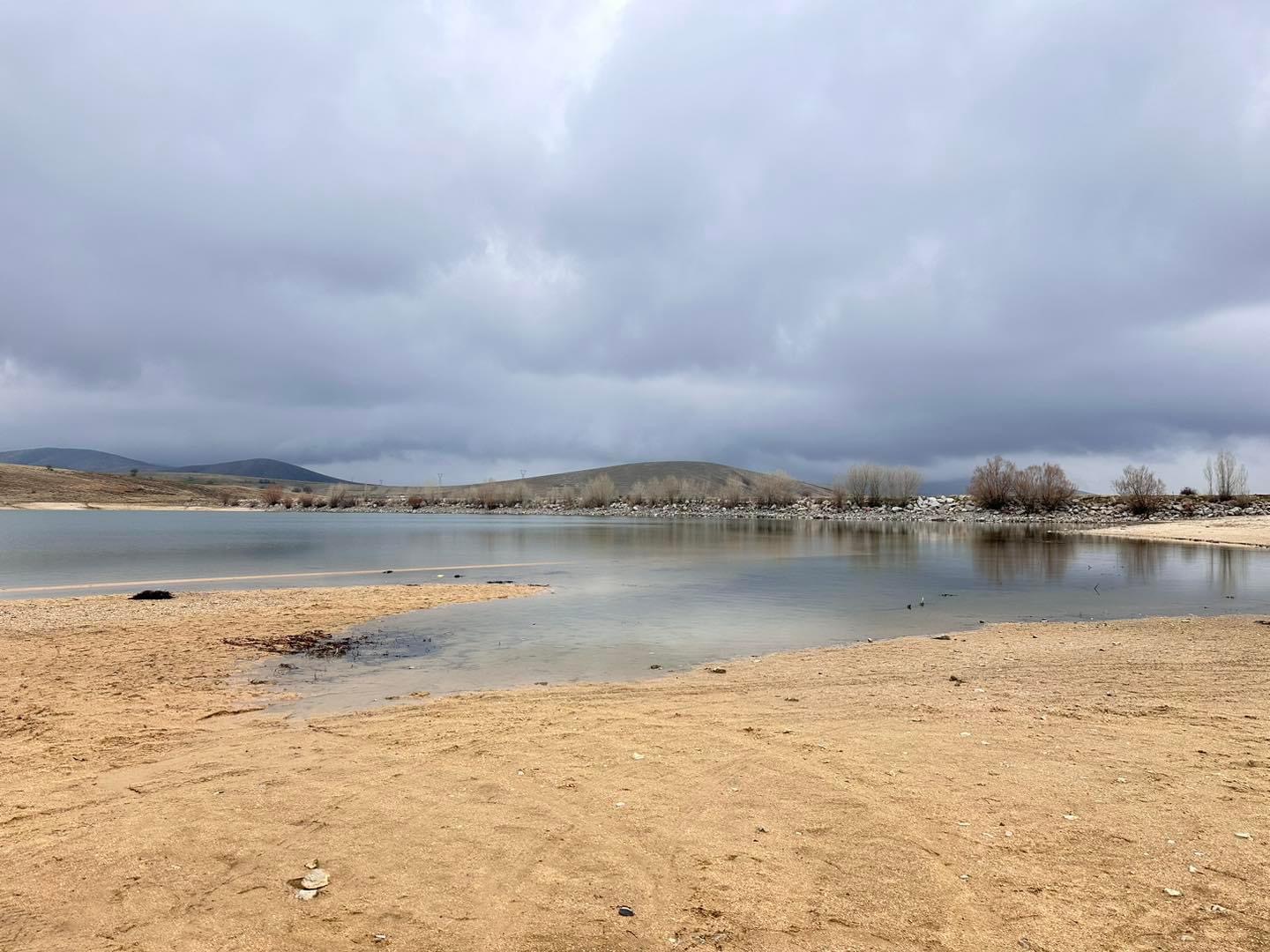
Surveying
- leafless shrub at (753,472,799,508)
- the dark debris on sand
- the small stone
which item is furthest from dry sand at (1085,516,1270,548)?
leafless shrub at (753,472,799,508)

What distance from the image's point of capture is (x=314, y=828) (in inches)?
204

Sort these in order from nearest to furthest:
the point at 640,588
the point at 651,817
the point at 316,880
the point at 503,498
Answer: the point at 316,880 → the point at 651,817 → the point at 640,588 → the point at 503,498

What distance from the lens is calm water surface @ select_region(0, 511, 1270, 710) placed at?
12.5 meters

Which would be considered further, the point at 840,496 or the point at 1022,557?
the point at 840,496

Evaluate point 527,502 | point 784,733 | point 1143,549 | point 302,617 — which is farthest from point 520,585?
point 527,502

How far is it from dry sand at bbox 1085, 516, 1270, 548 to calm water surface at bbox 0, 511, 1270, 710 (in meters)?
6.89

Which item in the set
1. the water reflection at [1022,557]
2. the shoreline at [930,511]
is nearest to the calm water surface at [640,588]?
the water reflection at [1022,557]

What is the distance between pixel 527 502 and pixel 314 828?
19260cm

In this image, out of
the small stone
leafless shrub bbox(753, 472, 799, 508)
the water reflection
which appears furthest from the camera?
leafless shrub bbox(753, 472, 799, 508)

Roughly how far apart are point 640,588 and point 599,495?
159 meters

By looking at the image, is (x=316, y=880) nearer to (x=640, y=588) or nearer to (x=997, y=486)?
(x=640, y=588)

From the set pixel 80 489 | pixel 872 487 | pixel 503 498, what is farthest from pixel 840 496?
pixel 80 489

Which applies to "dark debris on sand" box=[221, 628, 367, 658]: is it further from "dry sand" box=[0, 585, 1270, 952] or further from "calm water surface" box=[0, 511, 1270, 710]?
"dry sand" box=[0, 585, 1270, 952]

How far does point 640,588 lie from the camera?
961 inches
